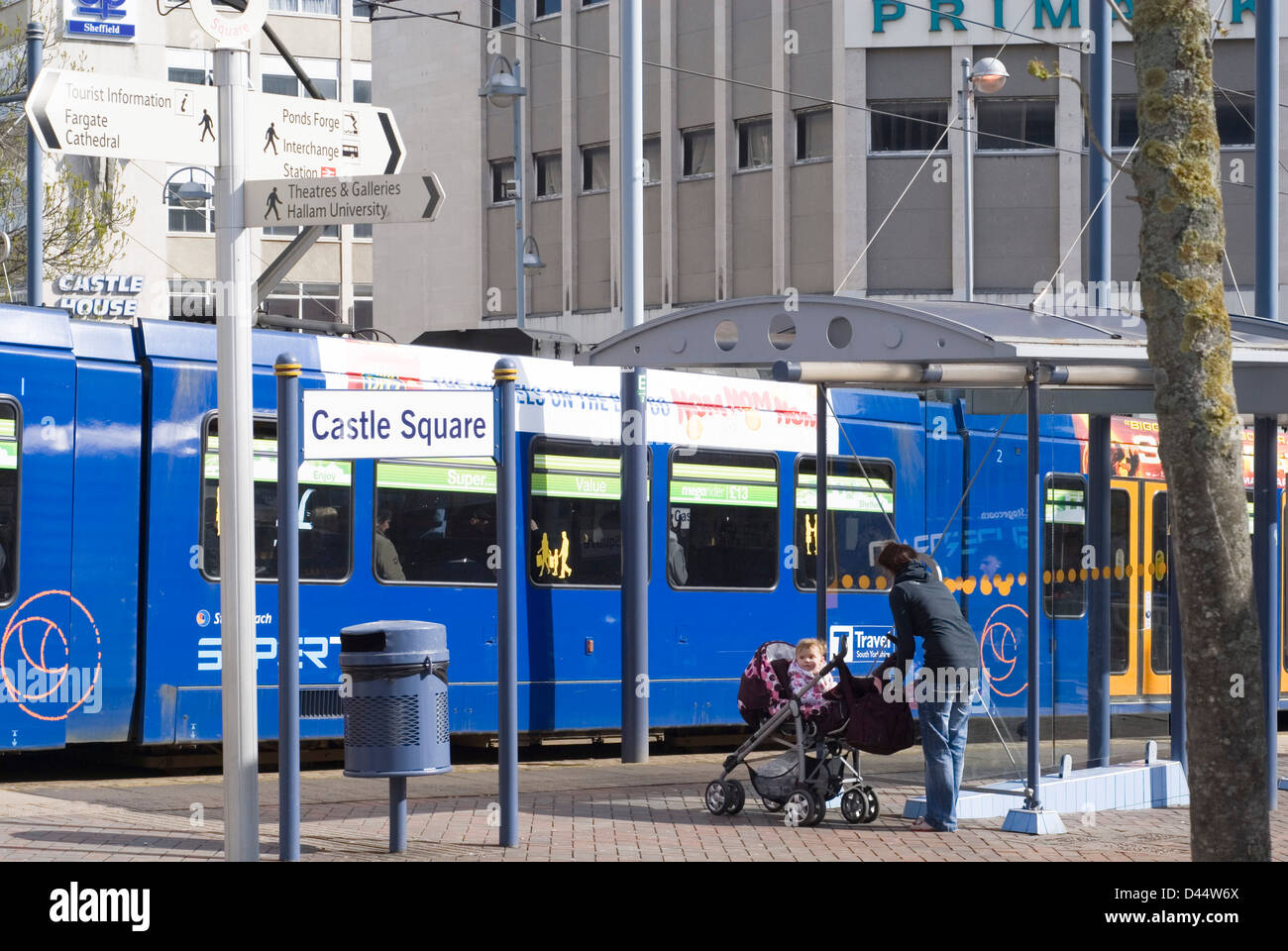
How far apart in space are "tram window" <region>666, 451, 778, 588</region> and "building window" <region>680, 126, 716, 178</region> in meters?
20.4

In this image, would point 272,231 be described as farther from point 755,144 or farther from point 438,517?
point 438,517

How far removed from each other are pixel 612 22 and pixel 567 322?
6.06 metres

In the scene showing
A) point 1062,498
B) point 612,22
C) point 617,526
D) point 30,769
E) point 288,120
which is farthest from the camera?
point 612,22

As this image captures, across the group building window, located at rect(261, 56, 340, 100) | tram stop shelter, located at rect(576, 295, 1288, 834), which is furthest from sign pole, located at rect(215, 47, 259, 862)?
building window, located at rect(261, 56, 340, 100)

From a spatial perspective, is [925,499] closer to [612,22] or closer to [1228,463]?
[1228,463]

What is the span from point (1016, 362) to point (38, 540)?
622cm

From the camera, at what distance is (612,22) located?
36.2 meters

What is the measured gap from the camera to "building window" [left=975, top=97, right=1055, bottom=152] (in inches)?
1296

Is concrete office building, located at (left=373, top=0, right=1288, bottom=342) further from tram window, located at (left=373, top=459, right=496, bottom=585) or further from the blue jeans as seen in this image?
the blue jeans

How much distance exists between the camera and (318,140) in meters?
7.83

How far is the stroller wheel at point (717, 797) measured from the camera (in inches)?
421

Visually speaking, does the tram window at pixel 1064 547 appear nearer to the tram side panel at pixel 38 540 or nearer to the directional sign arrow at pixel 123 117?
the directional sign arrow at pixel 123 117

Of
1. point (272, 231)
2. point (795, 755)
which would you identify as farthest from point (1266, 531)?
point (272, 231)
